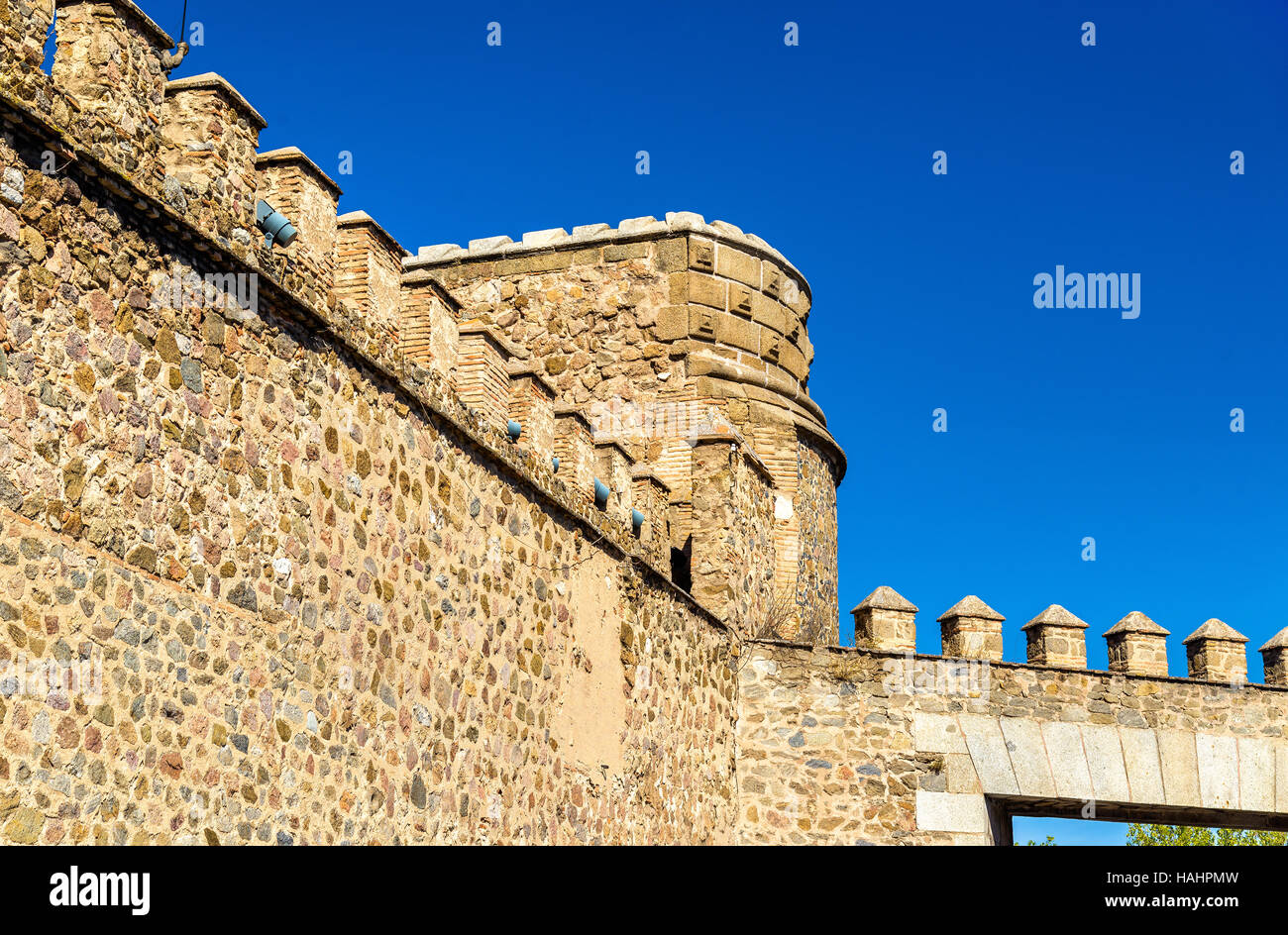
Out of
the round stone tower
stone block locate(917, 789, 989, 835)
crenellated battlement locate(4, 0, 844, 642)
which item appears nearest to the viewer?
crenellated battlement locate(4, 0, 844, 642)

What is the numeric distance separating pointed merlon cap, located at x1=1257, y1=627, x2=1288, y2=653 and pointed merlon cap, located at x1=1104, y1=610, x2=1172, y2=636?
3.00 ft

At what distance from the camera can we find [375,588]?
641 cm

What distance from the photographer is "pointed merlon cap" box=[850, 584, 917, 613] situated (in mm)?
11680

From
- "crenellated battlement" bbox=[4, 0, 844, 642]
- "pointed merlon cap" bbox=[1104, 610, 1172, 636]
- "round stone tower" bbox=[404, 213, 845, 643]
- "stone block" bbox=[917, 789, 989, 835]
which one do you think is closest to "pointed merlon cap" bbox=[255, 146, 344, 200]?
"crenellated battlement" bbox=[4, 0, 844, 642]

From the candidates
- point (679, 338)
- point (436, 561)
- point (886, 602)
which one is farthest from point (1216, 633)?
point (436, 561)

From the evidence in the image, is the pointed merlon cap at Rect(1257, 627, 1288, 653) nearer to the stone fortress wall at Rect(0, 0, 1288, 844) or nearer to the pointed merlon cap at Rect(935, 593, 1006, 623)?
the stone fortress wall at Rect(0, 0, 1288, 844)

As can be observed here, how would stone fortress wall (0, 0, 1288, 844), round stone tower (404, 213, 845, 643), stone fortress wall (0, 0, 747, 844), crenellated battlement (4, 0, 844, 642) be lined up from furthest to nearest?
1. round stone tower (404, 213, 845, 643)
2. crenellated battlement (4, 0, 844, 642)
3. stone fortress wall (0, 0, 1288, 844)
4. stone fortress wall (0, 0, 747, 844)
